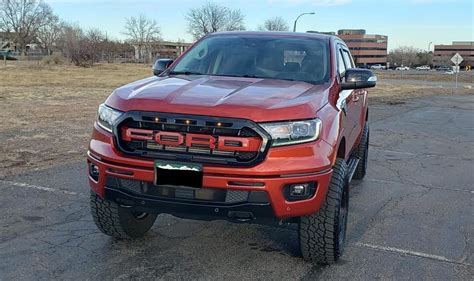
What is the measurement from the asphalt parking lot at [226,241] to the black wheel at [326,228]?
13cm

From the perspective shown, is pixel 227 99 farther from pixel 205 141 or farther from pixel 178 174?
pixel 178 174

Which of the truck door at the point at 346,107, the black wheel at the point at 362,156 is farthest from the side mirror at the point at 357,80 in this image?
the black wheel at the point at 362,156

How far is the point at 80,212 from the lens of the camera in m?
5.11

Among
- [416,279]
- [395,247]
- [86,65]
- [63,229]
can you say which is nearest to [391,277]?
[416,279]

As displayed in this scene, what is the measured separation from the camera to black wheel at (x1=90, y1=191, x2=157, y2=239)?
159 inches

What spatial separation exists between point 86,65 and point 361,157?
162 feet

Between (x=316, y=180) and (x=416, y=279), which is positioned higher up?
(x=316, y=180)

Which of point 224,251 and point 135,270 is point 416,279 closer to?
point 224,251

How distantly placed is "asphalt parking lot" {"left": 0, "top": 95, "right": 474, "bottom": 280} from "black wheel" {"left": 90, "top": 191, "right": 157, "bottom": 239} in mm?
106

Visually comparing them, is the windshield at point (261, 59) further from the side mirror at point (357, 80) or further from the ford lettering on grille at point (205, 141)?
the ford lettering on grille at point (205, 141)

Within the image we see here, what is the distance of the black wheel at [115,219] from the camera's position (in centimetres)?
403

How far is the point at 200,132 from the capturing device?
327 centimetres

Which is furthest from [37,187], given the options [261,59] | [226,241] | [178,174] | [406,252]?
[406,252]

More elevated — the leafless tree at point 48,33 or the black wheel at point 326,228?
the leafless tree at point 48,33
